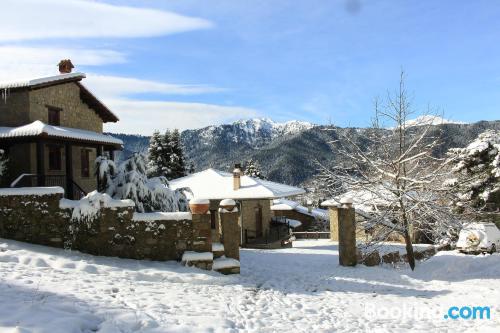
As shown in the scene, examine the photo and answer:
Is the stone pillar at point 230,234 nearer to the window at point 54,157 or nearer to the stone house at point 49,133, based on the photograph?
the stone house at point 49,133

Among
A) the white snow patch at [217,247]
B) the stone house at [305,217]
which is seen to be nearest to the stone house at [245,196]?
the white snow patch at [217,247]

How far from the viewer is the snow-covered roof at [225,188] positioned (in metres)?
24.4

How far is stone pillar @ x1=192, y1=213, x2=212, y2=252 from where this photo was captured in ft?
36.3

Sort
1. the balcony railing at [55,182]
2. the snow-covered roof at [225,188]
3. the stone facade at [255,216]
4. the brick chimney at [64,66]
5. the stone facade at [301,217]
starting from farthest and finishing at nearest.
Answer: the stone facade at [301,217], the stone facade at [255,216], the snow-covered roof at [225,188], the brick chimney at [64,66], the balcony railing at [55,182]

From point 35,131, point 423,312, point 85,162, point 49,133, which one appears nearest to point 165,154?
point 85,162

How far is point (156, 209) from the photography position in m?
13.7

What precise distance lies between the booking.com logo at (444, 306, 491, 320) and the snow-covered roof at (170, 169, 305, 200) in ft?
51.7

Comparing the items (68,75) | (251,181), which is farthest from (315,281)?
(251,181)

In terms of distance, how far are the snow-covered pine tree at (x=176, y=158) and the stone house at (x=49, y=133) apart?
21.8 metres

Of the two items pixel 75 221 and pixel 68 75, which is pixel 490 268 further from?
pixel 68 75

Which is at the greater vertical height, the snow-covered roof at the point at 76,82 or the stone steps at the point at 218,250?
the snow-covered roof at the point at 76,82

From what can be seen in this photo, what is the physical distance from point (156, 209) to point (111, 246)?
2899 millimetres

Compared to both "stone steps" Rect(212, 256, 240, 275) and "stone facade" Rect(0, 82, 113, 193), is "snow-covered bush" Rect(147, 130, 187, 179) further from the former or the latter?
"stone steps" Rect(212, 256, 240, 275)

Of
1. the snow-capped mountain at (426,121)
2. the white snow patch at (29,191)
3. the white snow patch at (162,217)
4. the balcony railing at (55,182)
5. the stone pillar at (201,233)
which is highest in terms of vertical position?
the snow-capped mountain at (426,121)
